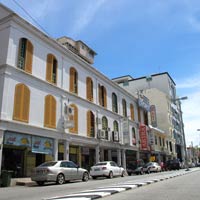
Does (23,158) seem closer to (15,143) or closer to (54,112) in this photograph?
(15,143)

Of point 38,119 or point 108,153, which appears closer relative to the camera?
point 38,119

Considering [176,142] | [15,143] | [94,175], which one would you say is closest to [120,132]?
[94,175]

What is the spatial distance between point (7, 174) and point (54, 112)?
25.1 feet

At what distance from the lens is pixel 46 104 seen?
21.9 metres

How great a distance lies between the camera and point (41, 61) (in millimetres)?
22391

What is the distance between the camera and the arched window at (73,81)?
25.6 meters

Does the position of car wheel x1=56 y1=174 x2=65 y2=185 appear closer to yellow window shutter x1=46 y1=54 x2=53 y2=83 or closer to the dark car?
yellow window shutter x1=46 y1=54 x2=53 y2=83

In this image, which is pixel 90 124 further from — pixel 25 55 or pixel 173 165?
pixel 173 165

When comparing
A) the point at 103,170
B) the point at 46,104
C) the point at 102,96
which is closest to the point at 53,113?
the point at 46,104

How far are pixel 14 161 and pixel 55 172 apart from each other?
16.5 ft

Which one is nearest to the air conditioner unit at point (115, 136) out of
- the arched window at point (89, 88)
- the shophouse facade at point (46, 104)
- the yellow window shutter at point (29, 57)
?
the shophouse facade at point (46, 104)

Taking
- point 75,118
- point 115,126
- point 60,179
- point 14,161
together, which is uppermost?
point 115,126

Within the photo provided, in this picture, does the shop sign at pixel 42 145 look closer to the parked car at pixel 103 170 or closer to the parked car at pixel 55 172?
the parked car at pixel 55 172

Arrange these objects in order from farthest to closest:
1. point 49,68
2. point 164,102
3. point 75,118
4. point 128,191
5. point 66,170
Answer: point 164,102 < point 75,118 < point 49,68 < point 66,170 < point 128,191
